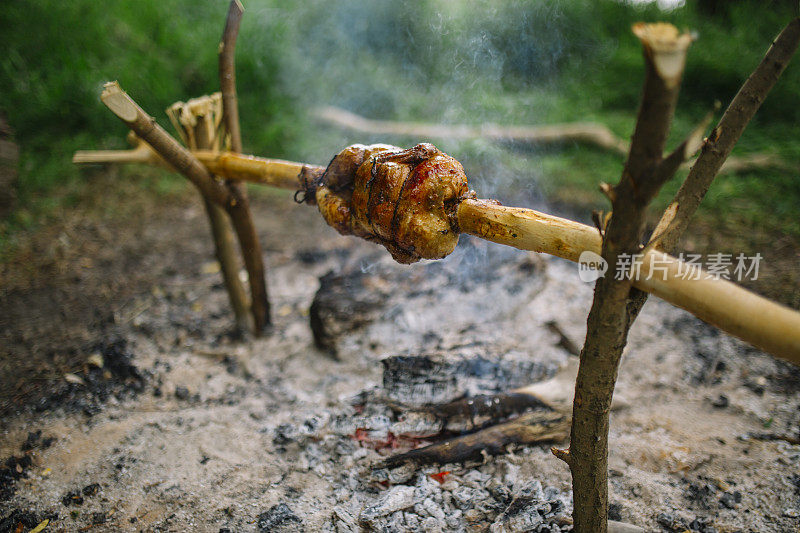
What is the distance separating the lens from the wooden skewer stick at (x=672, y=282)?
116 cm

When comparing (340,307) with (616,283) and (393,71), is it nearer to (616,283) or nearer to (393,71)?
(616,283)

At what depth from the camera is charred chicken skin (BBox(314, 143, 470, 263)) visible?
6.24 feet

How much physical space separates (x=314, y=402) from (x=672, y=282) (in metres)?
2.13

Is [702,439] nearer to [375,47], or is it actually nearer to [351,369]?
[351,369]

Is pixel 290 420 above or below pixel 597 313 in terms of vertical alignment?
below

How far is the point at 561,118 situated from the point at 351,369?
534cm

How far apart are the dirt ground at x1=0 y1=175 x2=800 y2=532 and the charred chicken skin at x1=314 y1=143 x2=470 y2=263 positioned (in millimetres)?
1031

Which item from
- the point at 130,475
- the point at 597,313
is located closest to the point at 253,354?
the point at 130,475

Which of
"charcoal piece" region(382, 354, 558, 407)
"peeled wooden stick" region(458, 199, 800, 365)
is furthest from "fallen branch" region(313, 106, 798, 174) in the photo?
"peeled wooden stick" region(458, 199, 800, 365)

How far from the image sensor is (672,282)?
4.29 feet

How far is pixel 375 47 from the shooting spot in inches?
285

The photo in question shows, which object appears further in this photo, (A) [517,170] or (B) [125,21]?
(B) [125,21]

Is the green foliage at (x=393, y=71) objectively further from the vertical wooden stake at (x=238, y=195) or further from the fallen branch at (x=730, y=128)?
the fallen branch at (x=730, y=128)

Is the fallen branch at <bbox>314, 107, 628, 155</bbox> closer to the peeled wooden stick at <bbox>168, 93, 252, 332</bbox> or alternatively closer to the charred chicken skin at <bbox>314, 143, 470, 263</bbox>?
the peeled wooden stick at <bbox>168, 93, 252, 332</bbox>
